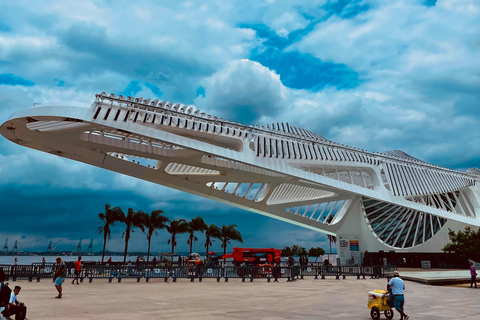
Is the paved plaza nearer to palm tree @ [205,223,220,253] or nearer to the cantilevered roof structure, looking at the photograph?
the cantilevered roof structure

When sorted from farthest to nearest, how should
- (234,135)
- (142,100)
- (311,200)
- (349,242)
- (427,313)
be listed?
1. (349,242)
2. (311,200)
3. (234,135)
4. (142,100)
5. (427,313)

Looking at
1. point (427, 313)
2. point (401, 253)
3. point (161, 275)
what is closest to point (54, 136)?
point (161, 275)

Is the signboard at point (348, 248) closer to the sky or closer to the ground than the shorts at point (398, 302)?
→ closer to the sky

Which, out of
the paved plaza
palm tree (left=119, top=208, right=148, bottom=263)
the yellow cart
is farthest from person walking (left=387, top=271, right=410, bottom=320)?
palm tree (left=119, top=208, right=148, bottom=263)

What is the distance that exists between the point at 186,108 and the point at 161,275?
1065cm

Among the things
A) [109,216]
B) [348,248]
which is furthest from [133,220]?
[348,248]

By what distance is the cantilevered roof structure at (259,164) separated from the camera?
80.7ft

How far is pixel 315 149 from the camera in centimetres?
3375

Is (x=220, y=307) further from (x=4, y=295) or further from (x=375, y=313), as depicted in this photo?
(x=4, y=295)

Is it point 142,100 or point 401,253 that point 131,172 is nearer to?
point 142,100

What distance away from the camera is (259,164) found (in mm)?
29656

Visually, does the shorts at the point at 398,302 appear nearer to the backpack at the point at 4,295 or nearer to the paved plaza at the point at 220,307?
the paved plaza at the point at 220,307

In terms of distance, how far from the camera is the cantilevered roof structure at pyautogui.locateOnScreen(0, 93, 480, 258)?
2459 cm

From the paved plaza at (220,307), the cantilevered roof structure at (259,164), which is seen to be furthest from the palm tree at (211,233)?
the paved plaza at (220,307)
